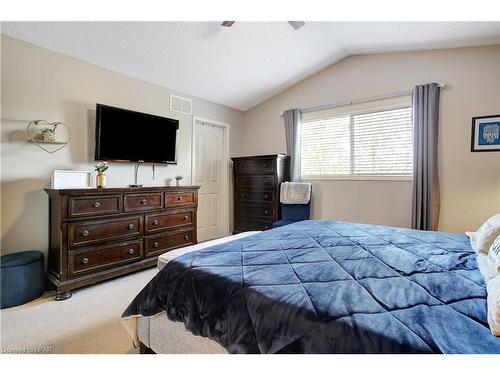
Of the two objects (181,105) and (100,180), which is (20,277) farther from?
(181,105)

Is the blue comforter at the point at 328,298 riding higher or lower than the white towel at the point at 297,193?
lower

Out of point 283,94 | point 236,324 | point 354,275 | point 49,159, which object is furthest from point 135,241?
point 283,94

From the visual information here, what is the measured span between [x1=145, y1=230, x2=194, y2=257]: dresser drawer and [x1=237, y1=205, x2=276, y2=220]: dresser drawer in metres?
1.13

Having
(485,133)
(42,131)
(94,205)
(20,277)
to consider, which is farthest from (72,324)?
(485,133)

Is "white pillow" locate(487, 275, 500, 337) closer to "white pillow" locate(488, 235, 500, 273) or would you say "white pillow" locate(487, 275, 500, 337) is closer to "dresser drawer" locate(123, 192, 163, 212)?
"white pillow" locate(488, 235, 500, 273)

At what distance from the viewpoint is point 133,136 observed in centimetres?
303

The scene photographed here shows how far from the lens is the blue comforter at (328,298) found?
748mm

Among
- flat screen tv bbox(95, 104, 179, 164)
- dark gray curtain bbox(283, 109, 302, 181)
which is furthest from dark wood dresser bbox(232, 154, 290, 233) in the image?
flat screen tv bbox(95, 104, 179, 164)

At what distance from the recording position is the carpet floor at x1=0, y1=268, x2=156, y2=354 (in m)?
1.59

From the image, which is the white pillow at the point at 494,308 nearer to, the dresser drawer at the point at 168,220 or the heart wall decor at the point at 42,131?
the dresser drawer at the point at 168,220

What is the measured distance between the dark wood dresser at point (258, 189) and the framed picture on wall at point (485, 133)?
2.36m

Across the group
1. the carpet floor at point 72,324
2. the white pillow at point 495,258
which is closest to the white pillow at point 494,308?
the white pillow at point 495,258
